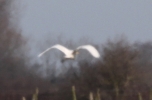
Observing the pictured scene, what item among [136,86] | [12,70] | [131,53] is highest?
[12,70]

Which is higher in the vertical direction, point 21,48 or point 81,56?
point 21,48

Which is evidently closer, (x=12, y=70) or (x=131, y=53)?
(x=131, y=53)

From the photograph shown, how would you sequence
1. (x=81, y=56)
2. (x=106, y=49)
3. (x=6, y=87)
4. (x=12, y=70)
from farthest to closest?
(x=12, y=70) < (x=6, y=87) < (x=81, y=56) < (x=106, y=49)

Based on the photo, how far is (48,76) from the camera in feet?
85.0

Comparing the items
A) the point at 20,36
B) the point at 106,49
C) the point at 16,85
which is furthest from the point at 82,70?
the point at 20,36

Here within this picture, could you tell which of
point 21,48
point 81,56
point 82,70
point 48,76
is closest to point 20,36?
point 21,48

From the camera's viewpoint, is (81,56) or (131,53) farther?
(81,56)

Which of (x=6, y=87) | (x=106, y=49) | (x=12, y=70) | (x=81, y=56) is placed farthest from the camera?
(x=12, y=70)

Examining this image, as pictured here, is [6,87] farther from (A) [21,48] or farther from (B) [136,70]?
(B) [136,70]

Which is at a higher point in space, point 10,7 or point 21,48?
point 10,7

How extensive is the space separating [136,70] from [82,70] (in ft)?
6.25

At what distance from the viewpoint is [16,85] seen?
2497cm

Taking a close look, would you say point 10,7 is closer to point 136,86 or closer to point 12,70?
point 12,70

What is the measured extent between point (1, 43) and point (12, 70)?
1.45m
